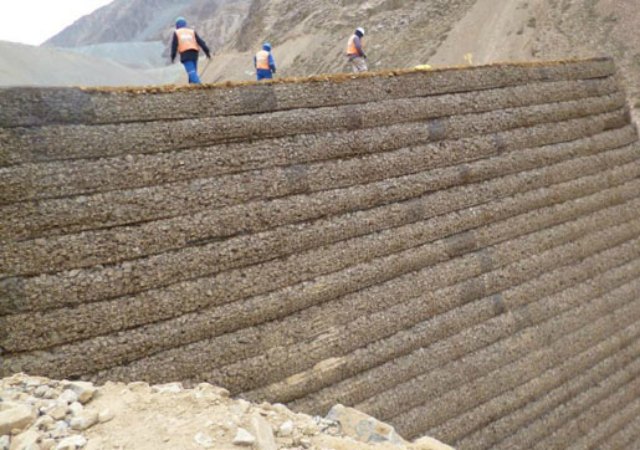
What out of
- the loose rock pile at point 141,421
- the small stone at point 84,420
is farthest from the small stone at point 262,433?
the small stone at point 84,420

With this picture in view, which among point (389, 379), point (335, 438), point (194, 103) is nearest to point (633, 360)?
point (389, 379)

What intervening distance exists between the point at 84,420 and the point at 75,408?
0.75ft

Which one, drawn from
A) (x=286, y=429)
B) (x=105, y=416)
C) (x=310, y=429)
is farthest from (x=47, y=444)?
(x=310, y=429)

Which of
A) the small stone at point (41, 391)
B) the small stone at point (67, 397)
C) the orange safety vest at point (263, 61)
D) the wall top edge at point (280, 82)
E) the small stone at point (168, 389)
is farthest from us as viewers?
the orange safety vest at point (263, 61)

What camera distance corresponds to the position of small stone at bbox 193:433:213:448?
12.8 feet

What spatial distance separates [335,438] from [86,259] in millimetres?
3487

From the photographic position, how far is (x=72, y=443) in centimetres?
379

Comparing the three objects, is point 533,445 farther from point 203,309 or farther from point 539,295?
point 203,309

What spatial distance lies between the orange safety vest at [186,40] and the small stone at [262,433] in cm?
809

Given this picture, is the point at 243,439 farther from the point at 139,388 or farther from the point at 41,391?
the point at 41,391

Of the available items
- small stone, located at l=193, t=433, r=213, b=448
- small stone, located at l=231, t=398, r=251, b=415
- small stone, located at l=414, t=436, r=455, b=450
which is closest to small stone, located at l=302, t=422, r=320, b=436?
small stone, located at l=231, t=398, r=251, b=415

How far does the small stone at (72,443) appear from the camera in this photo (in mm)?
3742

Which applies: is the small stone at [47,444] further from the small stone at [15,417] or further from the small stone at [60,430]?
the small stone at [15,417]

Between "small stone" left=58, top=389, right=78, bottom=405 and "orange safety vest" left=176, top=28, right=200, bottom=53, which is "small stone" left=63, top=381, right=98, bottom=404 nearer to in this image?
"small stone" left=58, top=389, right=78, bottom=405
